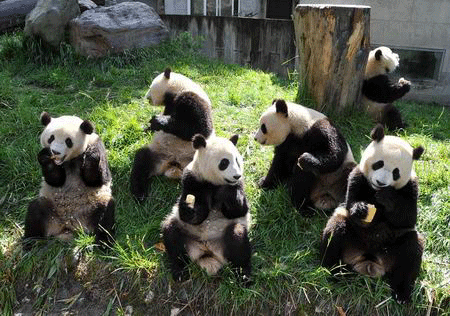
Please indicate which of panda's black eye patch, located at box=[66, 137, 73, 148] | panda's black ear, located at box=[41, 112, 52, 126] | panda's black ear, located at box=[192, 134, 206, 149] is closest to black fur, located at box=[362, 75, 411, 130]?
panda's black ear, located at box=[192, 134, 206, 149]

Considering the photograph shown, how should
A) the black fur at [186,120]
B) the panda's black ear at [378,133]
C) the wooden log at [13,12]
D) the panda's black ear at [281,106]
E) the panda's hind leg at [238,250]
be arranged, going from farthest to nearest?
the wooden log at [13,12]
the black fur at [186,120]
the panda's black ear at [281,106]
the panda's hind leg at [238,250]
the panda's black ear at [378,133]

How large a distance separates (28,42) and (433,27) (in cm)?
849

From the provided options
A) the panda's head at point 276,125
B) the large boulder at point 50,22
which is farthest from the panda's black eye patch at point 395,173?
the large boulder at point 50,22

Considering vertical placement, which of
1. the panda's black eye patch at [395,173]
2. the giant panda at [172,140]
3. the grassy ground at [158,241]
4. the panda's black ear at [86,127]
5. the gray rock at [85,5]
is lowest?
the grassy ground at [158,241]

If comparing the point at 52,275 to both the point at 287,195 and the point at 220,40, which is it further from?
the point at 220,40

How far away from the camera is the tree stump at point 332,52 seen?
488 cm

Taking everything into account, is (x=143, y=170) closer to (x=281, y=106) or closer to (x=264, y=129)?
(x=264, y=129)

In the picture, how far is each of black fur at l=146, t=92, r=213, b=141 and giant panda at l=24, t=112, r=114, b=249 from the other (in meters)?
0.64

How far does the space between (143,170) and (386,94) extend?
3118 mm

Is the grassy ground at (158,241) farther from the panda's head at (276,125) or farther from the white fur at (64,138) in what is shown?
the white fur at (64,138)

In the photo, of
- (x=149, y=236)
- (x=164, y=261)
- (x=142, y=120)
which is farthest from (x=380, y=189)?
(x=142, y=120)

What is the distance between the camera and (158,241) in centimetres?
391

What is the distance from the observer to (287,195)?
4184 millimetres

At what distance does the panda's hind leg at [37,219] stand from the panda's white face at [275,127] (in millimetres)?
2007
